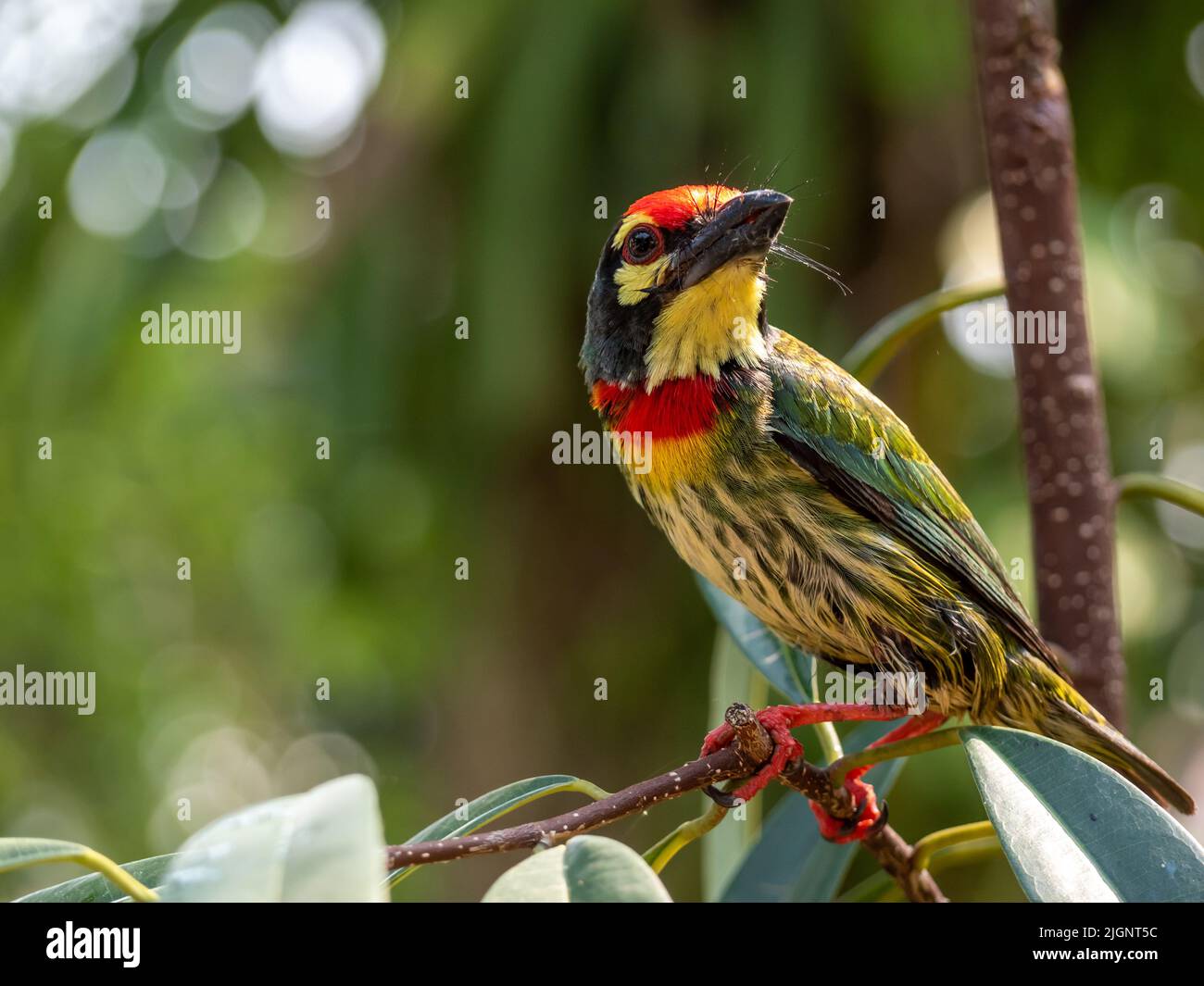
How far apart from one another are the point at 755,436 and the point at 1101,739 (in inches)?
29.5

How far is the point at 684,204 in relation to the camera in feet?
7.15

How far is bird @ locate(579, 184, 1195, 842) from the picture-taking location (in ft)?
6.77

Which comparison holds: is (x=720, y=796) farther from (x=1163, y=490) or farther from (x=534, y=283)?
(x=534, y=283)

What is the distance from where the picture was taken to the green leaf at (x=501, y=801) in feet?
5.06

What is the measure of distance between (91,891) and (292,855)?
0.50m

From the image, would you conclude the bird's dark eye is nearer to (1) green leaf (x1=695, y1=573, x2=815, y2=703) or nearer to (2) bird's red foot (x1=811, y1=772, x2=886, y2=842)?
(1) green leaf (x1=695, y1=573, x2=815, y2=703)

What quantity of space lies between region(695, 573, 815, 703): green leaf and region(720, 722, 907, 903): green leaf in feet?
0.54

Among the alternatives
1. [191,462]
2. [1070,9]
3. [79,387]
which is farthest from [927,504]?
[191,462]

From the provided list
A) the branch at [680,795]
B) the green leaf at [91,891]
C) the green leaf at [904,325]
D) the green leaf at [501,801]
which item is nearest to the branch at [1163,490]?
the green leaf at [904,325]

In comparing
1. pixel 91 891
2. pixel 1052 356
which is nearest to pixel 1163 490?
pixel 1052 356

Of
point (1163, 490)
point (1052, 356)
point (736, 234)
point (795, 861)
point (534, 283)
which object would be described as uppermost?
point (534, 283)

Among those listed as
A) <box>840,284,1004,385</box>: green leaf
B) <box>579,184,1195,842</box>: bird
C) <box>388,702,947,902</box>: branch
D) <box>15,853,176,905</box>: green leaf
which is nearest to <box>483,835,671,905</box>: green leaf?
<box>388,702,947,902</box>: branch

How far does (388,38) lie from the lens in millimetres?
5762
